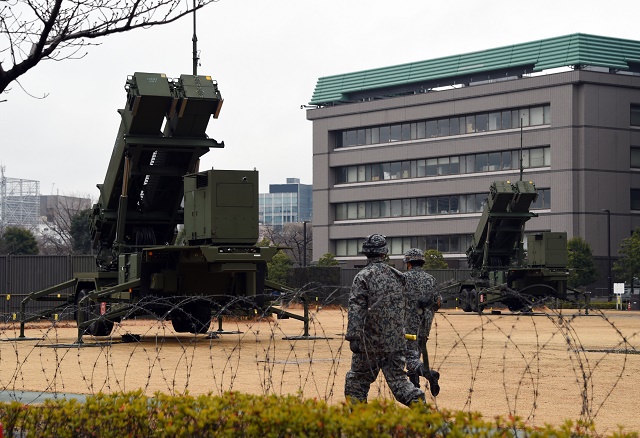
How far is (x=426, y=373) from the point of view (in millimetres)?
14367

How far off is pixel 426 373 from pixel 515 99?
252 feet

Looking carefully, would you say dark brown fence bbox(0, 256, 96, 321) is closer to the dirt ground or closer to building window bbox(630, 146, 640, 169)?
the dirt ground

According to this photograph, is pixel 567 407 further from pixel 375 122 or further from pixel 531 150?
pixel 375 122

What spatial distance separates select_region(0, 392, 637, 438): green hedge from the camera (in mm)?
8125

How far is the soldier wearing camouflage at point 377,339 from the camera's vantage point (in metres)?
11.6

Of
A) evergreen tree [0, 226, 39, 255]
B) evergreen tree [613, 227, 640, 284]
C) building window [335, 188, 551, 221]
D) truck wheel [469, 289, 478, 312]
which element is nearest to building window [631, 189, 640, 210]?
Answer: evergreen tree [613, 227, 640, 284]

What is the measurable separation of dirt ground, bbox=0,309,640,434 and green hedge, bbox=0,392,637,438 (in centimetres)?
99

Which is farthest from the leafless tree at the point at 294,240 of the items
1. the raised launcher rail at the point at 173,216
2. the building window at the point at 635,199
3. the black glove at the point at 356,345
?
the black glove at the point at 356,345

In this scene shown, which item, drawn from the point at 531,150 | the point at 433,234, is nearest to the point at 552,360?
the point at 531,150

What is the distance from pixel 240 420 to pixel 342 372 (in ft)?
34.9

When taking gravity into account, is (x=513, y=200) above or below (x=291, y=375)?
above

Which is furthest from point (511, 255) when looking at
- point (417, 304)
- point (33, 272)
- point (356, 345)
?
point (356, 345)

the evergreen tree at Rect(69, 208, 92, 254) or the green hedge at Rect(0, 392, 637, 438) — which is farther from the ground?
the evergreen tree at Rect(69, 208, 92, 254)

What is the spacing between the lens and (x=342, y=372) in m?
19.4
